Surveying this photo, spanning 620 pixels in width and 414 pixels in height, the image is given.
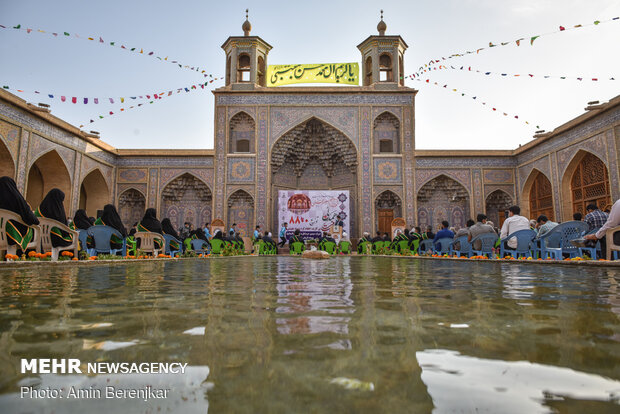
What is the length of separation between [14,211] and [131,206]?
11.7 m

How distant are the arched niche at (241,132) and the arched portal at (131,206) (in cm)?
419

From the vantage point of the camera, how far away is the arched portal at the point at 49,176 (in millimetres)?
11367

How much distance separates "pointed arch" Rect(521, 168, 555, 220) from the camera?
41.0ft

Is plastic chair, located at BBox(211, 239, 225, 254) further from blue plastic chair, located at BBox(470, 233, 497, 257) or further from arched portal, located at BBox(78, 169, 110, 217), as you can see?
arched portal, located at BBox(78, 169, 110, 217)

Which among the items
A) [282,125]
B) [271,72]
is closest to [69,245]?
[282,125]

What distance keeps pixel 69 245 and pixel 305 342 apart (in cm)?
461

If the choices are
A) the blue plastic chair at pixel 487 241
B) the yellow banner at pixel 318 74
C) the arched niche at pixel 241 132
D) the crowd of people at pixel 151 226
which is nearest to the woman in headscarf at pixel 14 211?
the crowd of people at pixel 151 226

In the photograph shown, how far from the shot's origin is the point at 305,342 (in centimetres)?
64

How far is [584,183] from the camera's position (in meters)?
10.8

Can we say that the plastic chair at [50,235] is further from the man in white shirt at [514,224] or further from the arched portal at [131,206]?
the arched portal at [131,206]

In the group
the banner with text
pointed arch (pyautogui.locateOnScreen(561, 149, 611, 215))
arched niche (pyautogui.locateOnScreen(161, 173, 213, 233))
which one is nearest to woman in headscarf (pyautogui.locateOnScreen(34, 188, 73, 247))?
the banner with text

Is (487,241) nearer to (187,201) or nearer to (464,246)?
(464,246)

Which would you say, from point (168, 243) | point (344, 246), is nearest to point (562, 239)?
point (168, 243)

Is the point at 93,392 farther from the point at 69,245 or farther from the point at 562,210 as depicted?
the point at 562,210
